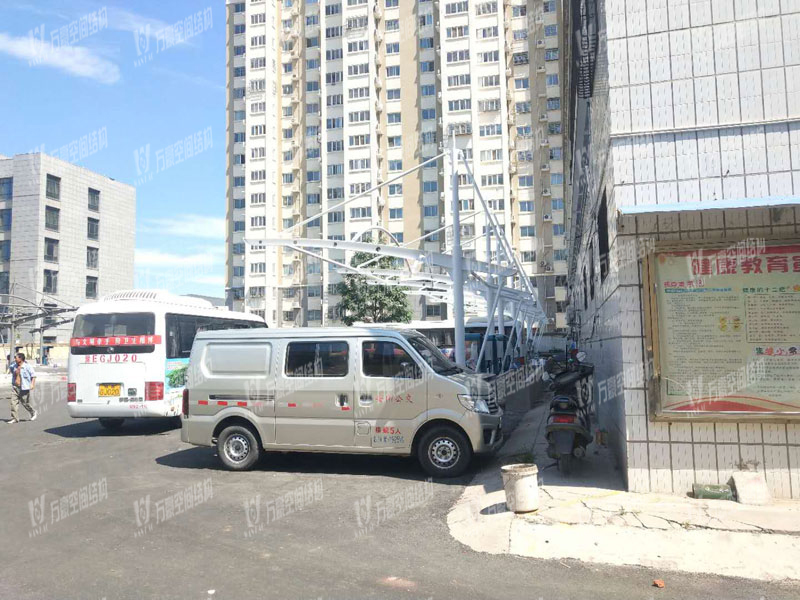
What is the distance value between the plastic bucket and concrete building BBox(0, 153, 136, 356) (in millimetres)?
59902

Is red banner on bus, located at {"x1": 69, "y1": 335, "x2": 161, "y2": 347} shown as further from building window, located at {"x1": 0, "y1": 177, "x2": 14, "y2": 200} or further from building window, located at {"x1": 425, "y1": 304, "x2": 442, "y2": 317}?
building window, located at {"x1": 0, "y1": 177, "x2": 14, "y2": 200}

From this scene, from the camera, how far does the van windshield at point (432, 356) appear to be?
28.5 ft

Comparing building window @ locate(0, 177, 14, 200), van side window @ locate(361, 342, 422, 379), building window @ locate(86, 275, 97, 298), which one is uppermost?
building window @ locate(0, 177, 14, 200)

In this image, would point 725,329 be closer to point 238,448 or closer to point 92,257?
point 238,448

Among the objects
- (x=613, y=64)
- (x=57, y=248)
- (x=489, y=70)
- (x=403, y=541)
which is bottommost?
(x=403, y=541)

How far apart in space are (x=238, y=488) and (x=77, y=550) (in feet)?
8.18

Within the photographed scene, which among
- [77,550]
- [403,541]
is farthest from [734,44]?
[77,550]

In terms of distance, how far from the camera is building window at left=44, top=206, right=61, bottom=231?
6250cm

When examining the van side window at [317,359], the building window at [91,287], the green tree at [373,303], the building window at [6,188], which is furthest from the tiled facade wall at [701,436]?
the building window at [6,188]

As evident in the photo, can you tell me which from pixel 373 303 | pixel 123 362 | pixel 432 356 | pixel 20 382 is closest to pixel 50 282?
pixel 373 303

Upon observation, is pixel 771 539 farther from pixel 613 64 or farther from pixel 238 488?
pixel 238 488

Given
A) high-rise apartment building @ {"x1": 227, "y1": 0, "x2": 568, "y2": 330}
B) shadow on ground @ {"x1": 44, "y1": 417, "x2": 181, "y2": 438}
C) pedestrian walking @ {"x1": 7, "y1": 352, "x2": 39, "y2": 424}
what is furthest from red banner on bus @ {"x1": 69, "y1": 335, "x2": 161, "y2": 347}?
high-rise apartment building @ {"x1": 227, "y1": 0, "x2": 568, "y2": 330}

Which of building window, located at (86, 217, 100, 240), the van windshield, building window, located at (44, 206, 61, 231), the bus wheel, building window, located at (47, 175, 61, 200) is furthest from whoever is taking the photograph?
building window, located at (86, 217, 100, 240)

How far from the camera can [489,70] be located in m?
58.4
